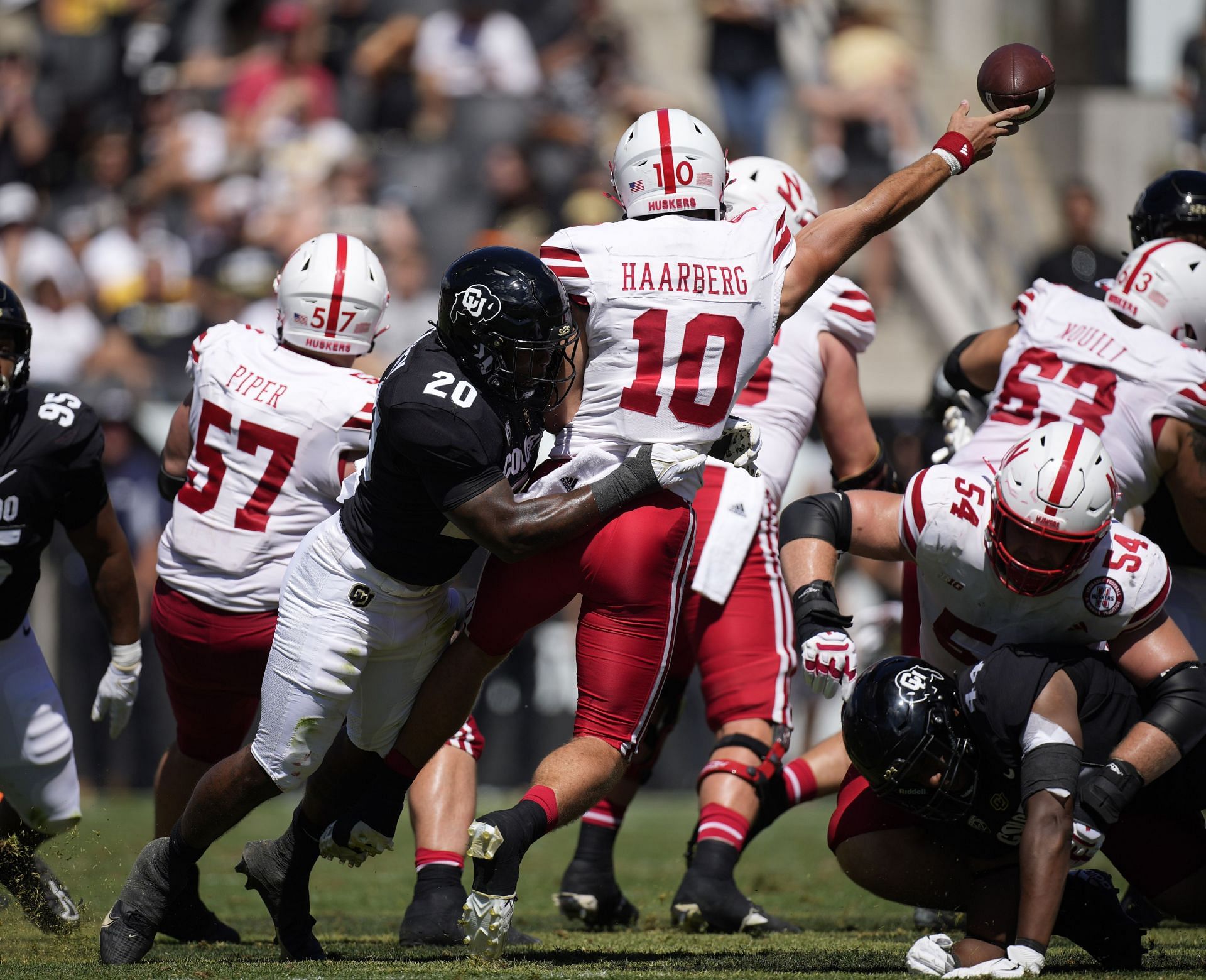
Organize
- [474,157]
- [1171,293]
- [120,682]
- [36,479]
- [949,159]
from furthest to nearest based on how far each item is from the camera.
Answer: [474,157]
[120,682]
[1171,293]
[36,479]
[949,159]

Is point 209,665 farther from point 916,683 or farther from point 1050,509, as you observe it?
point 1050,509

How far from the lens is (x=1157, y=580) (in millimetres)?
4316

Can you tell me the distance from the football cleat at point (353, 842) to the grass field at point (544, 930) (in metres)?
0.28

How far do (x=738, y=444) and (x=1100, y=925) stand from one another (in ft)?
5.11

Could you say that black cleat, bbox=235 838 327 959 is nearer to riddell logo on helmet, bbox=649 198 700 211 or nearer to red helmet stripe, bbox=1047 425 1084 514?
riddell logo on helmet, bbox=649 198 700 211

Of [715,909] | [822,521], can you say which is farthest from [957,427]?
[715,909]

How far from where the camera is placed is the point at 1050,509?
416 cm

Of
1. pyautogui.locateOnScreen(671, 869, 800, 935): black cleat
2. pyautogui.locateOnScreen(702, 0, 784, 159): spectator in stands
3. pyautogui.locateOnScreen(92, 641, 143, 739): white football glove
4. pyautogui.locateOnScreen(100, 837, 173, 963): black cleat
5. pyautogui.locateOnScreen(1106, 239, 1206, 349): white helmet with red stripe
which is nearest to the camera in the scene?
pyautogui.locateOnScreen(100, 837, 173, 963): black cleat

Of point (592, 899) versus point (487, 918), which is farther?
point (592, 899)

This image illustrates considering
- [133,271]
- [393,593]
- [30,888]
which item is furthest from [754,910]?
[133,271]

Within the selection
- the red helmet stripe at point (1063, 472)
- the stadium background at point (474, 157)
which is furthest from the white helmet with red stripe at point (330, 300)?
the stadium background at point (474, 157)

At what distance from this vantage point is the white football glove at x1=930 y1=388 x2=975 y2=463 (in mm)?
5703

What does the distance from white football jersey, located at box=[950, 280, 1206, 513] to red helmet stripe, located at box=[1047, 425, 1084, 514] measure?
0.76m

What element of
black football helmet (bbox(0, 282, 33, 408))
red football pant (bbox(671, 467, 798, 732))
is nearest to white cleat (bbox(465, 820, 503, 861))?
red football pant (bbox(671, 467, 798, 732))
